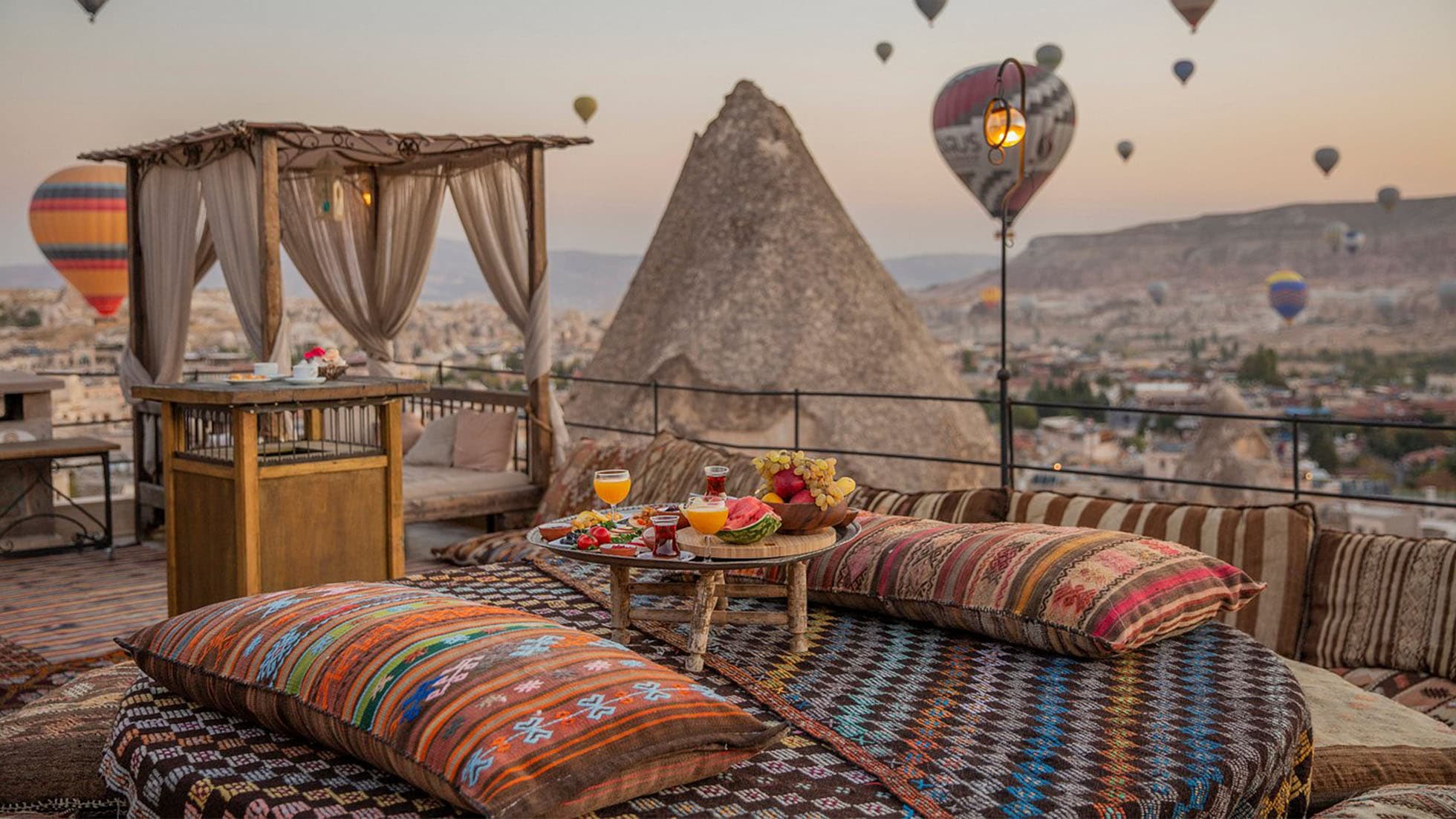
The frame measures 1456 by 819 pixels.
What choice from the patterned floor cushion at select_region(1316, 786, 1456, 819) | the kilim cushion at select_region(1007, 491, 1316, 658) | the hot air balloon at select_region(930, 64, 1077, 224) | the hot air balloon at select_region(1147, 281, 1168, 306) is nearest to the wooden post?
the kilim cushion at select_region(1007, 491, 1316, 658)

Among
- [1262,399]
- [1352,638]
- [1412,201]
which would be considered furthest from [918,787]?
[1412,201]

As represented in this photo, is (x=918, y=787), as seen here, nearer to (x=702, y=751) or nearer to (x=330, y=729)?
(x=702, y=751)

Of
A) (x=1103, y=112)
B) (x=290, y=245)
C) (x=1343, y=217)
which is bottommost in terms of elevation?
(x=290, y=245)

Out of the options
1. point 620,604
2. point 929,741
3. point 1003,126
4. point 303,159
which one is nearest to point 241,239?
point 303,159

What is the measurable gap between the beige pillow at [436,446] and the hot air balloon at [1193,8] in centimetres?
1621

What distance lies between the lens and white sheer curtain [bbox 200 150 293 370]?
6176 mm

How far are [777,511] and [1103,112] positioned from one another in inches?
1155

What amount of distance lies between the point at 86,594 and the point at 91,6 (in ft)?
35.0

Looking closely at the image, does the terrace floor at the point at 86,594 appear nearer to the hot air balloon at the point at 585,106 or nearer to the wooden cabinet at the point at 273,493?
the wooden cabinet at the point at 273,493

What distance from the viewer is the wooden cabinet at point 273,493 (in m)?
4.85

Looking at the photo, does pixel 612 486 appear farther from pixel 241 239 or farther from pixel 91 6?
pixel 91 6

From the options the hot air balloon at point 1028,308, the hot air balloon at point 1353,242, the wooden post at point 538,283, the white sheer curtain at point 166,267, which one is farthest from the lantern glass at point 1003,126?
the hot air balloon at point 1028,308

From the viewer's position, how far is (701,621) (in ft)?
8.76

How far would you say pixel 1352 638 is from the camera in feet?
12.6
